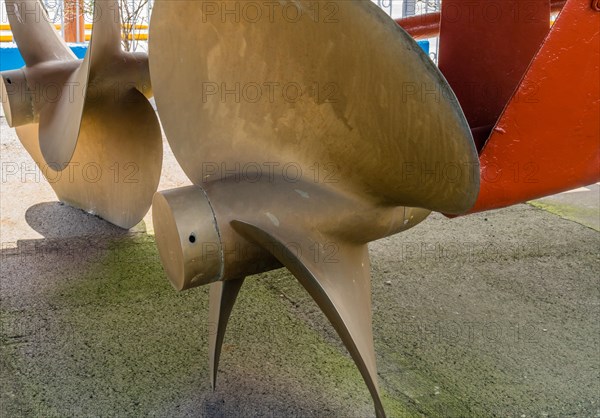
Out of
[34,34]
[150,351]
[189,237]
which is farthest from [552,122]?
[34,34]

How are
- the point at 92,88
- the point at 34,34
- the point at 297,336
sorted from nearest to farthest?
the point at 297,336, the point at 92,88, the point at 34,34

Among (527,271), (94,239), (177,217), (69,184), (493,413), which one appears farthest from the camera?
(69,184)

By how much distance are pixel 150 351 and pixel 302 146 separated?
94cm

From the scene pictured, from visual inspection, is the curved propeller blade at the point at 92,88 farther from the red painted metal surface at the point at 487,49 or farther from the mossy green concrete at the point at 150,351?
the red painted metal surface at the point at 487,49

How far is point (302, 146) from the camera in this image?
203 centimetres

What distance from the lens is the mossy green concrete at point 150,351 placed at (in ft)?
7.36

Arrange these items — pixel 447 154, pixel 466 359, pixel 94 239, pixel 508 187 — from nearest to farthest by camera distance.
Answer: pixel 447 154 → pixel 508 187 → pixel 466 359 → pixel 94 239

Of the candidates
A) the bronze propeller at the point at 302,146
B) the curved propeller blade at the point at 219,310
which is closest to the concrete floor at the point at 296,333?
the curved propeller blade at the point at 219,310

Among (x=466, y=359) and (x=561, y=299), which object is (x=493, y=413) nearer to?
(x=466, y=359)

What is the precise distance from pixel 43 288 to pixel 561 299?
2033 mm

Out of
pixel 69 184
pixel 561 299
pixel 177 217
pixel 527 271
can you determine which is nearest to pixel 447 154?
pixel 177 217

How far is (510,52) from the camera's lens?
2.65m

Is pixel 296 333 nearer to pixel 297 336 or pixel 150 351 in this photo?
pixel 297 336

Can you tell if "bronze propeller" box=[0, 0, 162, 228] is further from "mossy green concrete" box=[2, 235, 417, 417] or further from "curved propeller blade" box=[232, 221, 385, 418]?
"curved propeller blade" box=[232, 221, 385, 418]
